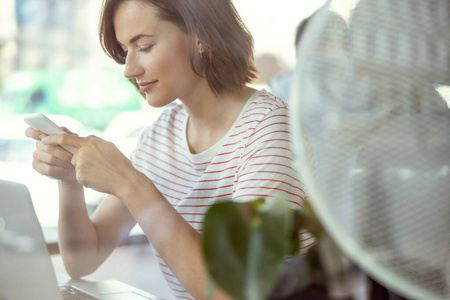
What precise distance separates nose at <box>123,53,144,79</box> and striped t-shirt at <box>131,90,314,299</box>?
194mm

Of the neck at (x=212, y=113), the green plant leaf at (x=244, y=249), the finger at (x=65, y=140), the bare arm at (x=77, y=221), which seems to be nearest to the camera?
the green plant leaf at (x=244, y=249)

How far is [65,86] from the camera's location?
5.09 ft

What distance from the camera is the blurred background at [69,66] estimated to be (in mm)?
1357

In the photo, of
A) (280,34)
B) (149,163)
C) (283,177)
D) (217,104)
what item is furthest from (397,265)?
(280,34)

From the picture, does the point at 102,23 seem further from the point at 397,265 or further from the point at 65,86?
the point at 397,265

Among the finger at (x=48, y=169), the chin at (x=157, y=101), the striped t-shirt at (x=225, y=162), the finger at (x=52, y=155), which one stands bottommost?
the striped t-shirt at (x=225, y=162)

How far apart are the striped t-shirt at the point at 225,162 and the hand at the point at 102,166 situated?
0.52 feet

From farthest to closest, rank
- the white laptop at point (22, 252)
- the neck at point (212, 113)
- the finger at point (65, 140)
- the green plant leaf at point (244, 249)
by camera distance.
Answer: the neck at point (212, 113), the finger at point (65, 140), the white laptop at point (22, 252), the green plant leaf at point (244, 249)

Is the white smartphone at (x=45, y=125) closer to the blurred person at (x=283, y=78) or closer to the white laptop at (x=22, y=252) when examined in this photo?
the white laptop at (x=22, y=252)

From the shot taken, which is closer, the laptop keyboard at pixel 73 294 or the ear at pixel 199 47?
the laptop keyboard at pixel 73 294

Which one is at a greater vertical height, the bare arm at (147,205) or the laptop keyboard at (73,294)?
the bare arm at (147,205)

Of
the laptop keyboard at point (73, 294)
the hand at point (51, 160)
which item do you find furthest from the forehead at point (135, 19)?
the laptop keyboard at point (73, 294)

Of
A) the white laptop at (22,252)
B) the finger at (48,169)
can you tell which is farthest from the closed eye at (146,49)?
the white laptop at (22,252)

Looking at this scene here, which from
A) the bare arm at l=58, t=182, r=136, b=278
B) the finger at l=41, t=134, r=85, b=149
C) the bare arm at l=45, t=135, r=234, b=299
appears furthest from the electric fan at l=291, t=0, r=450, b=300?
the bare arm at l=58, t=182, r=136, b=278
